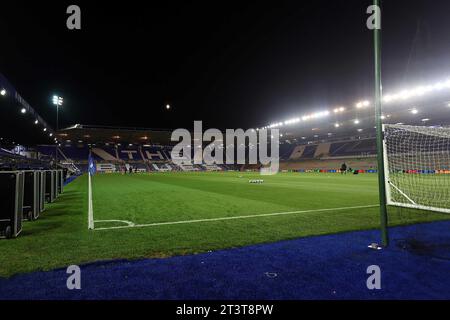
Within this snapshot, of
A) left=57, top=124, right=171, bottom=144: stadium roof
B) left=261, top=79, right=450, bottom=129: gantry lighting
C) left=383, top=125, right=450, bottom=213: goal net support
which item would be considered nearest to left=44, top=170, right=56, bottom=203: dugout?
left=383, top=125, right=450, bottom=213: goal net support

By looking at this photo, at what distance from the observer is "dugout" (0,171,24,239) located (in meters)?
5.18

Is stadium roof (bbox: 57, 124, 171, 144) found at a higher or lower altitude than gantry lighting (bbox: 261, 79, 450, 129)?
lower

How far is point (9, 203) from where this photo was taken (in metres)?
5.27

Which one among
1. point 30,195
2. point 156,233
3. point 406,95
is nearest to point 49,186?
point 30,195

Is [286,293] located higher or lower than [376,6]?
lower

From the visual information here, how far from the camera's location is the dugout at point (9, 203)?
5180 mm

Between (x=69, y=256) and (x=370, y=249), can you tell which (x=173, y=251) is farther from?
(x=370, y=249)

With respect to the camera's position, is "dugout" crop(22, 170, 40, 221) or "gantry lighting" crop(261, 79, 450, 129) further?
"gantry lighting" crop(261, 79, 450, 129)

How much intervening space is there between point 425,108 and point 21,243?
4803 cm

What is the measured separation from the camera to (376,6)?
4484mm

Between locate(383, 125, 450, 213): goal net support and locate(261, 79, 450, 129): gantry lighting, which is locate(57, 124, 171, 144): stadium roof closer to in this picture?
locate(261, 79, 450, 129): gantry lighting

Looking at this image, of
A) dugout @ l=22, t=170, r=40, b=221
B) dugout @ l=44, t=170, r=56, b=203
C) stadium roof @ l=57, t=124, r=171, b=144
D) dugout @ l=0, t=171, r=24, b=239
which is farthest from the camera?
stadium roof @ l=57, t=124, r=171, b=144

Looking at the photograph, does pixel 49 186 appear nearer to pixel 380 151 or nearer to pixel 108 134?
pixel 380 151
